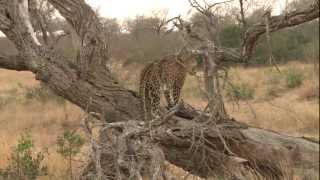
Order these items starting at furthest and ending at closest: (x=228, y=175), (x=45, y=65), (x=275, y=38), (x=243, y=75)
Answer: (x=275, y=38)
(x=243, y=75)
(x=45, y=65)
(x=228, y=175)

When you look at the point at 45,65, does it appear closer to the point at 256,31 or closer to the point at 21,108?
the point at 256,31

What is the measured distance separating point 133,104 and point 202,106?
17.8 ft

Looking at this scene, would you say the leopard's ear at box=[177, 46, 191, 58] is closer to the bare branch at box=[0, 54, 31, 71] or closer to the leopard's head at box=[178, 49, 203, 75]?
the leopard's head at box=[178, 49, 203, 75]

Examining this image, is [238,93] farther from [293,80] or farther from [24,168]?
[293,80]

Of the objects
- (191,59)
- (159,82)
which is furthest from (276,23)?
(159,82)

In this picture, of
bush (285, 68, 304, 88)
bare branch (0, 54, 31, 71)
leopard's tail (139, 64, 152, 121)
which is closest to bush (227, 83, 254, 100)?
leopard's tail (139, 64, 152, 121)

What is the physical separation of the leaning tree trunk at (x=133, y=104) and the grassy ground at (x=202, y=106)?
1.03 m

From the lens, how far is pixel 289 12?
5672 millimetres

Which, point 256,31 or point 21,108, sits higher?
point 256,31

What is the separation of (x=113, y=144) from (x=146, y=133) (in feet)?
0.86

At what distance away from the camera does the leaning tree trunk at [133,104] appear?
222 inches

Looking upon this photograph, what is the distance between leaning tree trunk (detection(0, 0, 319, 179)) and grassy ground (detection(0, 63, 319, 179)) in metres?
1.03

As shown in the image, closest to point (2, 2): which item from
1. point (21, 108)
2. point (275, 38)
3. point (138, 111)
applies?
point (138, 111)

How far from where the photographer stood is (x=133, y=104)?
6.16m
